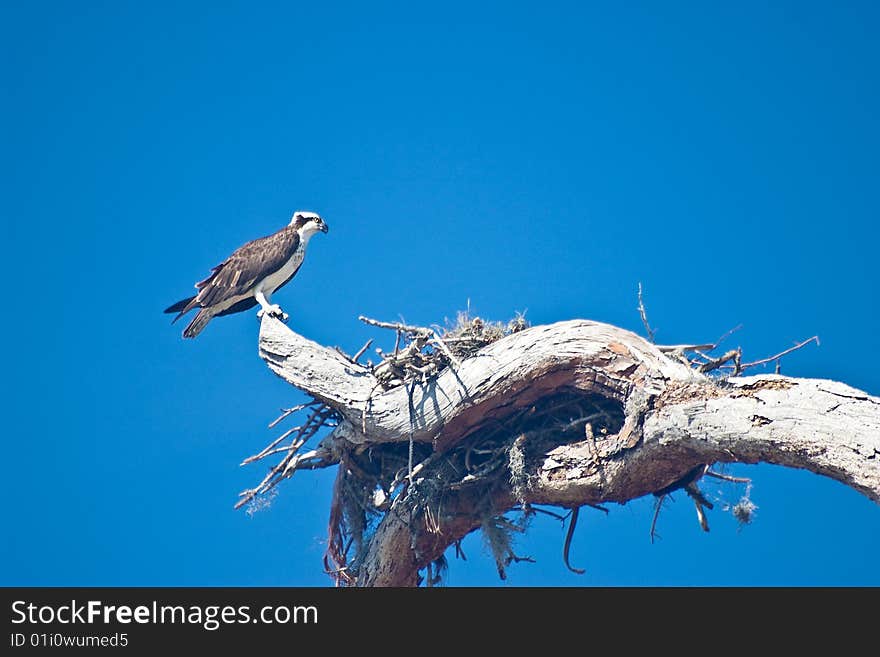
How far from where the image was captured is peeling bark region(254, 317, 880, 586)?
737 centimetres

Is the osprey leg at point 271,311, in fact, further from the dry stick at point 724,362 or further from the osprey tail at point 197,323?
the dry stick at point 724,362

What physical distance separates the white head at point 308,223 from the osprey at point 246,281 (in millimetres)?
Answer: 356

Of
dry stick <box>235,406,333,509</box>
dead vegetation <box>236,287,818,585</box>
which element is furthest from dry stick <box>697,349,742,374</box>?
dry stick <box>235,406,333,509</box>

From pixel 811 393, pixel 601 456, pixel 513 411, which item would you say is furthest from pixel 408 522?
pixel 811 393

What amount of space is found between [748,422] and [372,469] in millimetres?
4161

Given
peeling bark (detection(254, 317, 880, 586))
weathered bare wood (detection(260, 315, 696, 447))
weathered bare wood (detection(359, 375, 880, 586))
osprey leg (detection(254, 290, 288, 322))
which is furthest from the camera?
osprey leg (detection(254, 290, 288, 322))

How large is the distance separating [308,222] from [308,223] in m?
0.02

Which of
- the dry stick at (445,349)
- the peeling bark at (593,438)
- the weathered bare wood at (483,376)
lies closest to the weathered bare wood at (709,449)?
the peeling bark at (593,438)

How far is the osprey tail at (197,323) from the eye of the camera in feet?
39.4

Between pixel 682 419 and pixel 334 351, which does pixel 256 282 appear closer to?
pixel 334 351

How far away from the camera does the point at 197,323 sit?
12.1 m

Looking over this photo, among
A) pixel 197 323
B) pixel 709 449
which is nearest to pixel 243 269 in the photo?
pixel 197 323

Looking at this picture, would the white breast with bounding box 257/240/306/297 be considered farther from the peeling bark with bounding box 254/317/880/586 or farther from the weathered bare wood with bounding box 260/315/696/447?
the weathered bare wood with bounding box 260/315/696/447

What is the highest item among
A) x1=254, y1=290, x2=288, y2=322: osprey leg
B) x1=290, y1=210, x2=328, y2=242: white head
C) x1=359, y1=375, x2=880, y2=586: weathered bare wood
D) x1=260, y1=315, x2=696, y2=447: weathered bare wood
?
x1=290, y1=210, x2=328, y2=242: white head
